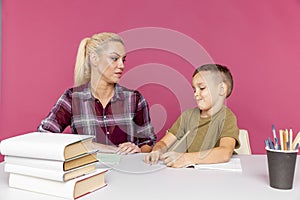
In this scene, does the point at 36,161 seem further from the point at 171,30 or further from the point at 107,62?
the point at 171,30

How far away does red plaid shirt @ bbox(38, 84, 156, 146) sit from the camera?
1794mm

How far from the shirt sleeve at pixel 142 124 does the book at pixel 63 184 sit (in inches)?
33.3

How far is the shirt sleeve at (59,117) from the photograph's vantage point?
173 cm

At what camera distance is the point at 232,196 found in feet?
2.88

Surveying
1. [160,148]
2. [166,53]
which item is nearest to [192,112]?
[160,148]

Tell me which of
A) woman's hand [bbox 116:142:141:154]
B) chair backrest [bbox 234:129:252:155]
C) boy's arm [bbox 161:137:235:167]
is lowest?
chair backrest [bbox 234:129:252:155]

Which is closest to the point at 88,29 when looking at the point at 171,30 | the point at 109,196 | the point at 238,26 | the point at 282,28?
the point at 171,30

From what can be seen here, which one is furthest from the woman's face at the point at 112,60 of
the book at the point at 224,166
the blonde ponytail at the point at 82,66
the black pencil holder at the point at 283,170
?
the black pencil holder at the point at 283,170

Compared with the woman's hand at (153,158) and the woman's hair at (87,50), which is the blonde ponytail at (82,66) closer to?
the woman's hair at (87,50)

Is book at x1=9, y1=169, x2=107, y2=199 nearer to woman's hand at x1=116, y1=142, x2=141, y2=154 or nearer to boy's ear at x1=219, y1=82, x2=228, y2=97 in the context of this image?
woman's hand at x1=116, y1=142, x2=141, y2=154

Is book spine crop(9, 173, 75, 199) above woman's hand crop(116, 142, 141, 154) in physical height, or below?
above

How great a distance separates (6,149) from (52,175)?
6.4 inches

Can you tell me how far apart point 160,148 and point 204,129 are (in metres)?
0.19

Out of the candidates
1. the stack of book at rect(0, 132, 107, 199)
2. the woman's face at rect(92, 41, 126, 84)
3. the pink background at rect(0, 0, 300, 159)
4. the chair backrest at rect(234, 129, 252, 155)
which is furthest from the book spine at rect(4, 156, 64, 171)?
the pink background at rect(0, 0, 300, 159)
